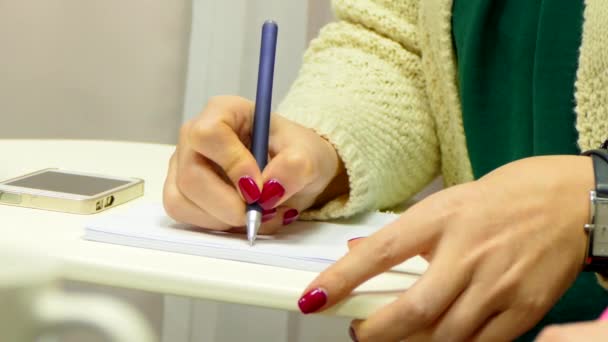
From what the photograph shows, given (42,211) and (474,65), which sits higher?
(474,65)

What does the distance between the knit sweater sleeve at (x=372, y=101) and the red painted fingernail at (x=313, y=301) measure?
0.18m

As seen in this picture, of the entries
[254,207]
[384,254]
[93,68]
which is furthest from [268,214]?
[93,68]

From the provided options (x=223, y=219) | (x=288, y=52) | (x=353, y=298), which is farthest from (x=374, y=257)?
(x=288, y=52)

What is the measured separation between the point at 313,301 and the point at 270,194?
120 millimetres

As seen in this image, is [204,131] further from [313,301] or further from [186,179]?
[313,301]

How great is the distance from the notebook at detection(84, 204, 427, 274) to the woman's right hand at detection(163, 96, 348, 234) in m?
0.01

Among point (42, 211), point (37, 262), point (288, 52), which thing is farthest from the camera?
point (288, 52)

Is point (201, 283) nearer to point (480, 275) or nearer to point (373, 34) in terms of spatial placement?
point (480, 275)

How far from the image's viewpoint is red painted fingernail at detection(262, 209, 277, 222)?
A: 49cm

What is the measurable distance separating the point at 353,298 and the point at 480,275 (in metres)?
0.06

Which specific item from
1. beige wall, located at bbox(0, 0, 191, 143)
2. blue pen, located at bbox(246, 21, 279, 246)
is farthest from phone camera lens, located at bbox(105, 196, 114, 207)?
beige wall, located at bbox(0, 0, 191, 143)

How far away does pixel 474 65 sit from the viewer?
65 centimetres

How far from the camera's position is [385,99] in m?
0.67

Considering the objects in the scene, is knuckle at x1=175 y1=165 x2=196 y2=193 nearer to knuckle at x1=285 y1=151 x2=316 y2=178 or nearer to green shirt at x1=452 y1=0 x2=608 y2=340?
knuckle at x1=285 y1=151 x2=316 y2=178
